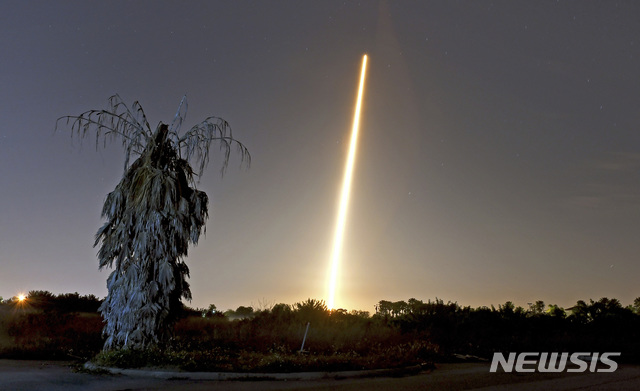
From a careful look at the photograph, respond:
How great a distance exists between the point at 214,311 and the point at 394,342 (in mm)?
23137

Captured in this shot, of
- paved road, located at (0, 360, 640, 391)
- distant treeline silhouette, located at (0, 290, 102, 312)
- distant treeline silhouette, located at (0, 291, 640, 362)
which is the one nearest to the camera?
paved road, located at (0, 360, 640, 391)

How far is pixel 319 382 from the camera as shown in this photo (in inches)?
626

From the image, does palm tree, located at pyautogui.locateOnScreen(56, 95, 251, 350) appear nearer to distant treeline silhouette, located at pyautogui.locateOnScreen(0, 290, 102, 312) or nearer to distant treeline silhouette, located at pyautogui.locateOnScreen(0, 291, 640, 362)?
distant treeline silhouette, located at pyautogui.locateOnScreen(0, 291, 640, 362)

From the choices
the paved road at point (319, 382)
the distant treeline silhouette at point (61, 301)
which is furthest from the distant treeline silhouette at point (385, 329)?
the paved road at point (319, 382)

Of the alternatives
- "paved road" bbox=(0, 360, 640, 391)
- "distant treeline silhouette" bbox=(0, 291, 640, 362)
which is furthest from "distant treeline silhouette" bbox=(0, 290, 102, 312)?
"paved road" bbox=(0, 360, 640, 391)

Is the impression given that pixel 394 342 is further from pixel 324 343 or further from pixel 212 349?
pixel 212 349

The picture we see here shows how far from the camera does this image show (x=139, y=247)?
19109 millimetres

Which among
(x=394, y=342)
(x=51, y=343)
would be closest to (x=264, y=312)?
(x=394, y=342)

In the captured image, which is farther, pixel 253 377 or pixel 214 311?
pixel 214 311

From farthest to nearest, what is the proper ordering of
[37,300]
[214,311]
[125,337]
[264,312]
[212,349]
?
[214,311] < [37,300] < [264,312] < [212,349] < [125,337]

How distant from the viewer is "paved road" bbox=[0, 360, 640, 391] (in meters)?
13.8

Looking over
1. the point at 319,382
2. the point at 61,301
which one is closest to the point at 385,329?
the point at 319,382

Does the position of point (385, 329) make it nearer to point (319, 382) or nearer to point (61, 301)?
point (319, 382)

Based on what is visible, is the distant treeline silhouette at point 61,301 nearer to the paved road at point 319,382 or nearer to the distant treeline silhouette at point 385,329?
the distant treeline silhouette at point 385,329
